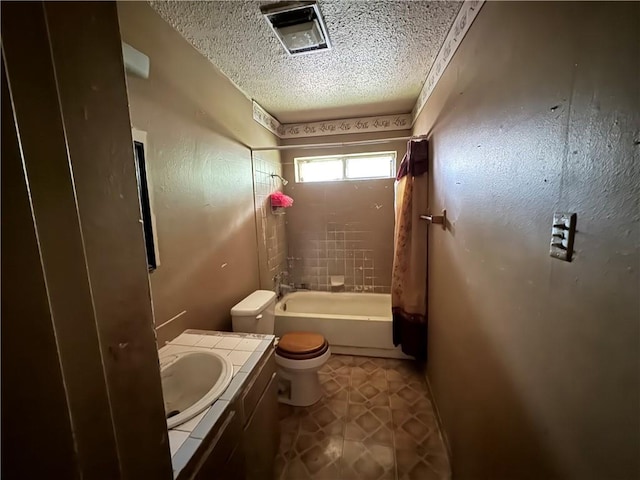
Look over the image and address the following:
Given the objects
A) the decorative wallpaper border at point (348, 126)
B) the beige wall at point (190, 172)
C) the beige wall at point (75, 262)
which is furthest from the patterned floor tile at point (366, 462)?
the decorative wallpaper border at point (348, 126)

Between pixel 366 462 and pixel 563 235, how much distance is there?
5.28 ft

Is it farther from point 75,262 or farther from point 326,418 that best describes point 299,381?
point 75,262

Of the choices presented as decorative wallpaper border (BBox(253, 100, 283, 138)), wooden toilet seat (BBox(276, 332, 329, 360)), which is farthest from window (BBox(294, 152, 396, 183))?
wooden toilet seat (BBox(276, 332, 329, 360))

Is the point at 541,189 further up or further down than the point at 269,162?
further down

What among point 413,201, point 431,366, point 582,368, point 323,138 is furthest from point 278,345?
point 323,138

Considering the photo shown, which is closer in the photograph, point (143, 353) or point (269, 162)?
point (143, 353)

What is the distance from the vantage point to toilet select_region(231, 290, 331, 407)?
5.83ft

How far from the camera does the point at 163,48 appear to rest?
1337mm

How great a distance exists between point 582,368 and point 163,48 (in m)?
2.00

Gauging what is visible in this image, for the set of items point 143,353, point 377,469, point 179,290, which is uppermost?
point 143,353

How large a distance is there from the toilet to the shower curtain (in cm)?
79

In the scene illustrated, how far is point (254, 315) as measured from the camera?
1.74m

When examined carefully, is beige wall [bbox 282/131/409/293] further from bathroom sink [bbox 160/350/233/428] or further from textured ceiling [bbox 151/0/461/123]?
bathroom sink [bbox 160/350/233/428]

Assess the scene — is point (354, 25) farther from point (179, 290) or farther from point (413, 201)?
point (179, 290)
